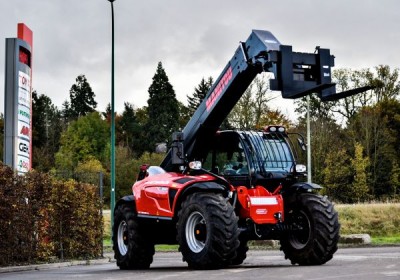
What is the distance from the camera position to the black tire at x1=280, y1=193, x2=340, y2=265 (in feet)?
58.2

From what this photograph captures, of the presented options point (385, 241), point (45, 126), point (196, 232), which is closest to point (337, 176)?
point (385, 241)

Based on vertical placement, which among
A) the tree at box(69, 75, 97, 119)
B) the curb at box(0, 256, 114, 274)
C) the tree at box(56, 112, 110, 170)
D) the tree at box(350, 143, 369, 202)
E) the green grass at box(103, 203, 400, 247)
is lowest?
the curb at box(0, 256, 114, 274)

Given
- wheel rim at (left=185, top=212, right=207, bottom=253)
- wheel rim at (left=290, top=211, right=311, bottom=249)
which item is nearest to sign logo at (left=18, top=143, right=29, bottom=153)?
wheel rim at (left=185, top=212, right=207, bottom=253)

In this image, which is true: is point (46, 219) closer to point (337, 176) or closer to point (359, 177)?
point (337, 176)

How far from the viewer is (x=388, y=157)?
3031 inches

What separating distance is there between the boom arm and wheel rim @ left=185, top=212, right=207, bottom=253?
5.77 feet

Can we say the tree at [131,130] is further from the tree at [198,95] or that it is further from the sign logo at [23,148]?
the sign logo at [23,148]

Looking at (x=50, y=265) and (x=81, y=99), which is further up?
(x=81, y=99)

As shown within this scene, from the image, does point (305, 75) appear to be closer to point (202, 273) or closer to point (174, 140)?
point (174, 140)

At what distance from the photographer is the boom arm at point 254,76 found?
17328 mm

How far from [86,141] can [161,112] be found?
9808mm

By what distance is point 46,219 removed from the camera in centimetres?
2295

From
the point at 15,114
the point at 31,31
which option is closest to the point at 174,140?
the point at 15,114

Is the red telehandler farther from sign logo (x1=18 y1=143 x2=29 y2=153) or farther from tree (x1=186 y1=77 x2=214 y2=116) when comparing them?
tree (x1=186 y1=77 x2=214 y2=116)
